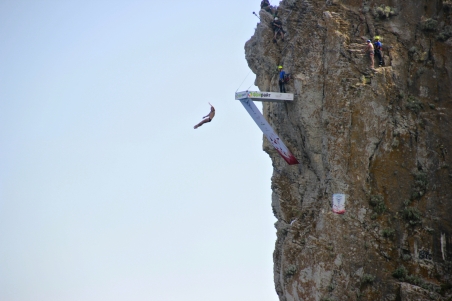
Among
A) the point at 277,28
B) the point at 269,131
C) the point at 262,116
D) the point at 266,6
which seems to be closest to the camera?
the point at 262,116

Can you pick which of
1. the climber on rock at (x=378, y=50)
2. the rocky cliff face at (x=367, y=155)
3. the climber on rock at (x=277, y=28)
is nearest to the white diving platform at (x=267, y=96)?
the rocky cliff face at (x=367, y=155)

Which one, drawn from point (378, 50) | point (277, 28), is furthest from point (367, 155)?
point (277, 28)

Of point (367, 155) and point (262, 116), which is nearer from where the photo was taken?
point (367, 155)

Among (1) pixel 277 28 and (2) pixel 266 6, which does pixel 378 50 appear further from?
(2) pixel 266 6

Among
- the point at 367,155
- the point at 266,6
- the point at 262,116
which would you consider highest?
the point at 266,6

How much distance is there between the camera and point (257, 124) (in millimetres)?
46219

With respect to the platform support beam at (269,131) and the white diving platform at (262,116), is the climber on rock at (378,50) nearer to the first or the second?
the white diving platform at (262,116)

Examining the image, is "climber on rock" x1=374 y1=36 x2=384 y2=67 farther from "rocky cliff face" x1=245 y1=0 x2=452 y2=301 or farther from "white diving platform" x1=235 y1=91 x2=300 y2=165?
"white diving platform" x1=235 y1=91 x2=300 y2=165

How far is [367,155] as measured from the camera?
1704 inches

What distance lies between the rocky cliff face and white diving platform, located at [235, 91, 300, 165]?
0.42 metres

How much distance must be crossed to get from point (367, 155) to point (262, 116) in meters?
5.31

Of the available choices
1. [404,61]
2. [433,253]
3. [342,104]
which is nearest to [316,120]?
[342,104]

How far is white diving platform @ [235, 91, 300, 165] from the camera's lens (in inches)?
1781

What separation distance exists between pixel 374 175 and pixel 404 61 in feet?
17.2
